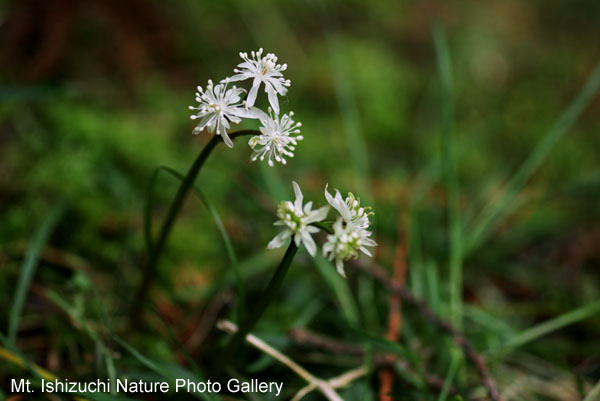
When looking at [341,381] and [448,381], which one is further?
[341,381]

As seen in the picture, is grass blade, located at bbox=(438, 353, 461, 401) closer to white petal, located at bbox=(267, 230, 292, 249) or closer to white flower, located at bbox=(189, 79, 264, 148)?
white petal, located at bbox=(267, 230, 292, 249)

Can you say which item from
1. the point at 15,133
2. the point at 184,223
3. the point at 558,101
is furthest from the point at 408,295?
the point at 558,101

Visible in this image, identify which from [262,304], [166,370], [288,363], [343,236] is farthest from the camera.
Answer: [288,363]

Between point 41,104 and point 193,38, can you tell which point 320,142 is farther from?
point 41,104

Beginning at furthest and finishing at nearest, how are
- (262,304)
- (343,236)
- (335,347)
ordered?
(335,347) → (262,304) → (343,236)

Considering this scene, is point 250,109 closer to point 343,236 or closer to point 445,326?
point 343,236

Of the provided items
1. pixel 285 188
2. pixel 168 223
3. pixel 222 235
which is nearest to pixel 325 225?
pixel 222 235
